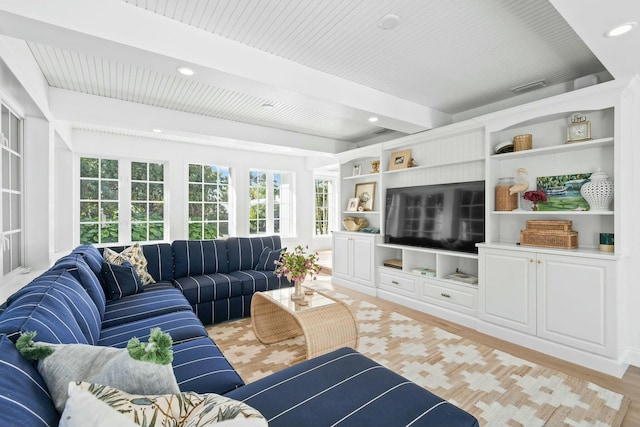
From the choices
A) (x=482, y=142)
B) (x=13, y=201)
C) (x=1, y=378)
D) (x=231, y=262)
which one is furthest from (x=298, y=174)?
(x=1, y=378)

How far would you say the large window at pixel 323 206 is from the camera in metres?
7.78

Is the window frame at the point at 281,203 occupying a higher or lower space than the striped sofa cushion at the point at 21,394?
higher

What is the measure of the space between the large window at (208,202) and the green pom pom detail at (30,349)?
4759mm

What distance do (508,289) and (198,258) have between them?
134 inches

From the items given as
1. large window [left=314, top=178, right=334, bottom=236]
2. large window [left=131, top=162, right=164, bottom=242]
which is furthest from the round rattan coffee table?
large window [left=314, top=178, right=334, bottom=236]

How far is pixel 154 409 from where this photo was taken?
79 cm

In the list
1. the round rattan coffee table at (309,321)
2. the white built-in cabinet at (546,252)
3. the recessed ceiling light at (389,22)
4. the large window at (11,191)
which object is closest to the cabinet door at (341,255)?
the white built-in cabinet at (546,252)

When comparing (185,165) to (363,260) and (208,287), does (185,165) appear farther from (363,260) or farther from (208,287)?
(363,260)

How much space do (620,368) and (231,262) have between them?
3.85 meters

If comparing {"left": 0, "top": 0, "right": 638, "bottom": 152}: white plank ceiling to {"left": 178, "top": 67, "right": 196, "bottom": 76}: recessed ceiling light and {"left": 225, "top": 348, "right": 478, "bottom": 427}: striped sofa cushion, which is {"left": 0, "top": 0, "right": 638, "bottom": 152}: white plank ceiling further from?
{"left": 225, "top": 348, "right": 478, "bottom": 427}: striped sofa cushion

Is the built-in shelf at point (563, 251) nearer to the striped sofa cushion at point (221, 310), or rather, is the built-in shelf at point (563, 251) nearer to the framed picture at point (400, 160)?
the framed picture at point (400, 160)

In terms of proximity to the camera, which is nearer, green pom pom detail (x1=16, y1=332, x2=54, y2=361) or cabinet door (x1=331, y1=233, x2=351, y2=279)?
green pom pom detail (x1=16, y1=332, x2=54, y2=361)

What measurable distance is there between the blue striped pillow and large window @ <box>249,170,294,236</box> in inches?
127

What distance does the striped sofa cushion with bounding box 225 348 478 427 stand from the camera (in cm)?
117
